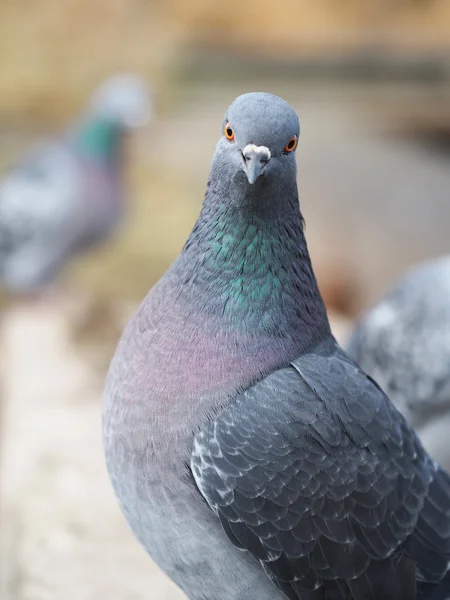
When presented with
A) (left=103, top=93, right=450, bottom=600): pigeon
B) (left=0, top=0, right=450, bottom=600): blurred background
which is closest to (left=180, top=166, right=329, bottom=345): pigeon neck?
(left=103, top=93, right=450, bottom=600): pigeon

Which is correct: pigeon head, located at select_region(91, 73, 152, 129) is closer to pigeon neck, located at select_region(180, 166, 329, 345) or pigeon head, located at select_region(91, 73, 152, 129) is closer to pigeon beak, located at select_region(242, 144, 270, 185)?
pigeon neck, located at select_region(180, 166, 329, 345)

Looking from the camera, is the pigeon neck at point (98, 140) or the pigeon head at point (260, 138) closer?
the pigeon head at point (260, 138)

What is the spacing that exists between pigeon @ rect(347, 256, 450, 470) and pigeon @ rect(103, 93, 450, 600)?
1178mm

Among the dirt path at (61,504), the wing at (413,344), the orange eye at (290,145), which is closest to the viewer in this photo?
the orange eye at (290,145)

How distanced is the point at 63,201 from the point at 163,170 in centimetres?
497

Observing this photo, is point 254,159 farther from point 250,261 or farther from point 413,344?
point 413,344

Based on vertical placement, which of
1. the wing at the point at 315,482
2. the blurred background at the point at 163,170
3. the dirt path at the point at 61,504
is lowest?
the wing at the point at 315,482

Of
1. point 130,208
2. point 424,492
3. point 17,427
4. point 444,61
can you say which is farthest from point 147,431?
point 444,61

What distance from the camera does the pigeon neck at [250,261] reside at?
92.5 inches

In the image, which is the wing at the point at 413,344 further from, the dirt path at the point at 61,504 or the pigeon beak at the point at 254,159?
the pigeon beak at the point at 254,159

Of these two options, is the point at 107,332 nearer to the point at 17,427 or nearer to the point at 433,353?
the point at 17,427

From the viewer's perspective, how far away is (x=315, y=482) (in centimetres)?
230

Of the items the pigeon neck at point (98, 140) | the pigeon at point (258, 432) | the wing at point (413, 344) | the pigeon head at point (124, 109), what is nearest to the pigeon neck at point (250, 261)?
the pigeon at point (258, 432)

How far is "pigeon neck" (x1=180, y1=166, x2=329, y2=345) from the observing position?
2350 millimetres
